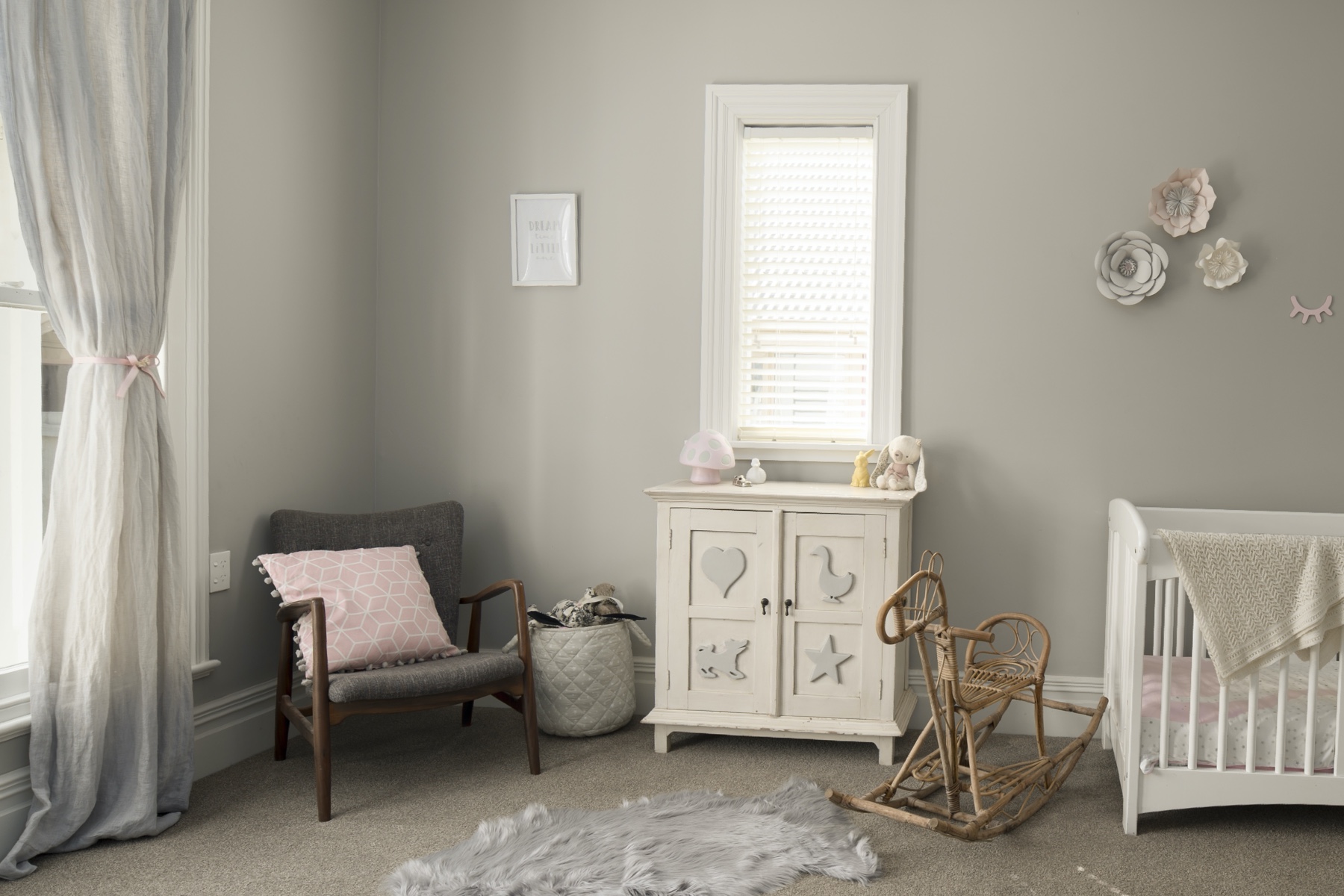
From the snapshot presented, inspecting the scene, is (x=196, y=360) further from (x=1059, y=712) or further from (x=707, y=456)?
(x=1059, y=712)

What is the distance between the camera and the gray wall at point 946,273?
2982 millimetres

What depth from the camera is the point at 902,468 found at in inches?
118

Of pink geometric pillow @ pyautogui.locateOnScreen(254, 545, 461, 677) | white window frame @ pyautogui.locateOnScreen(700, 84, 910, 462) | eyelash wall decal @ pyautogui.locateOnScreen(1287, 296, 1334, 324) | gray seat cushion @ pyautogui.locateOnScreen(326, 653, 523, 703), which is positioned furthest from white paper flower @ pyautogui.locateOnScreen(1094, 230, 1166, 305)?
pink geometric pillow @ pyautogui.locateOnScreen(254, 545, 461, 677)

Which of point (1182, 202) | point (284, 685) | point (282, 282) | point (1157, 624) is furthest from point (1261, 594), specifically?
point (282, 282)

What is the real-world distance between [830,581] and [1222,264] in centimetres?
156

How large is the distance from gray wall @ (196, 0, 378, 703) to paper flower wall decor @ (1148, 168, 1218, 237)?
2.57m

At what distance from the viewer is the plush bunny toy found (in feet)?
9.73

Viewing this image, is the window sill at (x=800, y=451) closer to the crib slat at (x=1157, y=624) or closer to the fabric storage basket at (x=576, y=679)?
the fabric storage basket at (x=576, y=679)

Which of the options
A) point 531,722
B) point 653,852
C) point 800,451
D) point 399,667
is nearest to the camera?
point 653,852

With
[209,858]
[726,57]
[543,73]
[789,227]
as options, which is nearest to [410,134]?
[543,73]

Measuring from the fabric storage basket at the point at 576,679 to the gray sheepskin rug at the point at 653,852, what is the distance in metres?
0.57

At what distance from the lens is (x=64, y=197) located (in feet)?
6.97

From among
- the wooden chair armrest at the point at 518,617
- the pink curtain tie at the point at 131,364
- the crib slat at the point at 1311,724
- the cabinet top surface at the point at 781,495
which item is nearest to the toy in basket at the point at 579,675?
the wooden chair armrest at the point at 518,617

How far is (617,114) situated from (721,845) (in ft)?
7.57
